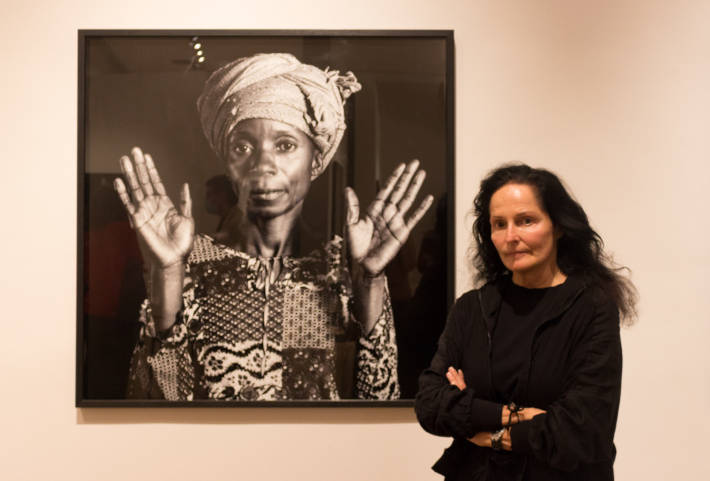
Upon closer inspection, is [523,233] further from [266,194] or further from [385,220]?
[266,194]

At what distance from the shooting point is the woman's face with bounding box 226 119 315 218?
83.7 inches

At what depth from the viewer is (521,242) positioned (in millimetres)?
1550

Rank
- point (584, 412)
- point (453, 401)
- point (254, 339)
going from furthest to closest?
point (254, 339), point (453, 401), point (584, 412)

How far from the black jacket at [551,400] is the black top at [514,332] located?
1 centimetres

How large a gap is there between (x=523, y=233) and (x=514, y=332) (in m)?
0.24

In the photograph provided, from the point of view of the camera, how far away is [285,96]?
214cm

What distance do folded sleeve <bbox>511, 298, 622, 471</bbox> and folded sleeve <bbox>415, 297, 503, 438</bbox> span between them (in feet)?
0.25

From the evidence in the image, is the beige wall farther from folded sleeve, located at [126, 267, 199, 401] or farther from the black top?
the black top

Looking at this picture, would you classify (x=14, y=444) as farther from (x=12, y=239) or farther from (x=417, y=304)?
(x=417, y=304)

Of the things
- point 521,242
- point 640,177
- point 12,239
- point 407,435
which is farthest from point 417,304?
point 12,239

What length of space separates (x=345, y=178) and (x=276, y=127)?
11.3 inches

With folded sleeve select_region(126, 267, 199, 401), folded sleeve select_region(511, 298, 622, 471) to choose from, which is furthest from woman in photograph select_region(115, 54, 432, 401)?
folded sleeve select_region(511, 298, 622, 471)

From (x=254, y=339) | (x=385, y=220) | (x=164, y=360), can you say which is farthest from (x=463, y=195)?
(x=164, y=360)

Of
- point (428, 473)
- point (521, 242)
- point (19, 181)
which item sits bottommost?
point (428, 473)
